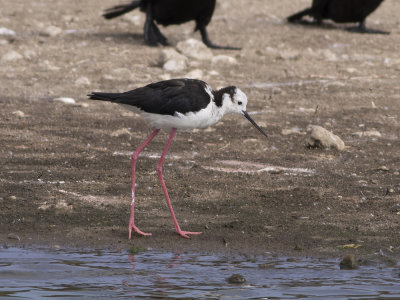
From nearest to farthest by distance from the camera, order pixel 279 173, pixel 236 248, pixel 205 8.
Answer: pixel 236 248, pixel 279 173, pixel 205 8

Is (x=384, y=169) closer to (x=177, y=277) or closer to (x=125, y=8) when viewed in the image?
(x=177, y=277)

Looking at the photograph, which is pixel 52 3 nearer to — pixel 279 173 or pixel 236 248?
pixel 279 173

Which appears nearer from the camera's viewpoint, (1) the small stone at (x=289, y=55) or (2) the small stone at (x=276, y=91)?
(2) the small stone at (x=276, y=91)

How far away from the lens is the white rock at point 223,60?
1136 centimetres

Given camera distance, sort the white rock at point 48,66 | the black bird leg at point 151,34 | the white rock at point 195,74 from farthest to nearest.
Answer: the black bird leg at point 151,34 < the white rock at point 48,66 < the white rock at point 195,74

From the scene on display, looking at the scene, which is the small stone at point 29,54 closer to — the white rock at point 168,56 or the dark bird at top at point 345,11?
the white rock at point 168,56

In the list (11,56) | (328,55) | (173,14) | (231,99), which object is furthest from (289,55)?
(231,99)

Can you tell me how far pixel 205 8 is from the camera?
11852mm

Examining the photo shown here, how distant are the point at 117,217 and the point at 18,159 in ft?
5.15

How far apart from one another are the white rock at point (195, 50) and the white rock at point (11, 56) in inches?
81.4

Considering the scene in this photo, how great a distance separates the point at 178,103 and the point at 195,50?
6.01 metres

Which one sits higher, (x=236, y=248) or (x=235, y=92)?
(x=235, y=92)

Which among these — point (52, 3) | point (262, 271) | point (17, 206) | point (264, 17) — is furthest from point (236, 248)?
point (52, 3)

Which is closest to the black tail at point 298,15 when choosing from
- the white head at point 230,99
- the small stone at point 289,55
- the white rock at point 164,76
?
the small stone at point 289,55
